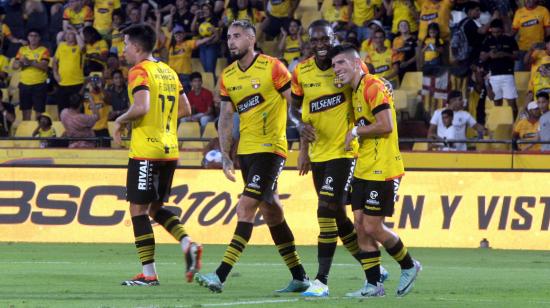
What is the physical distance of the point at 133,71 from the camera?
40.4 ft

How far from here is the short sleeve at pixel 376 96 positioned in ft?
36.3

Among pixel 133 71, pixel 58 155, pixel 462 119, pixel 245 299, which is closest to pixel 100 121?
pixel 58 155

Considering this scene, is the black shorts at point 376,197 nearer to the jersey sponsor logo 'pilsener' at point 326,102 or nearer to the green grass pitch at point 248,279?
the green grass pitch at point 248,279

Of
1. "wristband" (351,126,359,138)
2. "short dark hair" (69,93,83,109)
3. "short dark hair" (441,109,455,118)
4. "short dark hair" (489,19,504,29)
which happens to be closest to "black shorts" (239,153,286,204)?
"wristband" (351,126,359,138)

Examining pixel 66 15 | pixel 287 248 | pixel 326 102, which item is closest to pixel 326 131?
pixel 326 102

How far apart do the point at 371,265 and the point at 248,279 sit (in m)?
2.36

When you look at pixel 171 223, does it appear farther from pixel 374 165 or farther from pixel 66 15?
pixel 66 15

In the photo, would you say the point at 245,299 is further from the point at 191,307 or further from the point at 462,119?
the point at 462,119

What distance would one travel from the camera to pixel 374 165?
11.2m

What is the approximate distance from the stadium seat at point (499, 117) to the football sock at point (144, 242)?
12.5 m

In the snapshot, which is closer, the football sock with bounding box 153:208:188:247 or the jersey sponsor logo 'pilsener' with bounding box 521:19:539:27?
the football sock with bounding box 153:208:188:247

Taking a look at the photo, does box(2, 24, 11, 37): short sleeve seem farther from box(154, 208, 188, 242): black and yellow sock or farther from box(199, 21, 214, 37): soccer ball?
box(154, 208, 188, 242): black and yellow sock

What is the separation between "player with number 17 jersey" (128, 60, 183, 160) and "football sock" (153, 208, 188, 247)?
561mm

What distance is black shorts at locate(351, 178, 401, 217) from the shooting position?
36.5 ft
